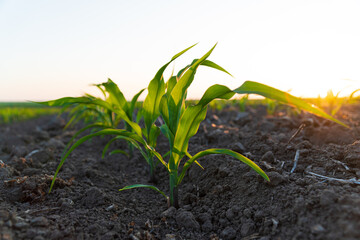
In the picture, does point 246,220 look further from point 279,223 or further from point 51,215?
point 51,215

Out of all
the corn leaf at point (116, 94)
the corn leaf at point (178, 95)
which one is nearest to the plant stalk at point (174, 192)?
the corn leaf at point (178, 95)

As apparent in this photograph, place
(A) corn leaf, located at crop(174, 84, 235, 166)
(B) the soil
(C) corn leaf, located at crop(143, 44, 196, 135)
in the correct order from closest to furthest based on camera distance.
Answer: (B) the soil
(A) corn leaf, located at crop(174, 84, 235, 166)
(C) corn leaf, located at crop(143, 44, 196, 135)

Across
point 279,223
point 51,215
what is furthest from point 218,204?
point 51,215

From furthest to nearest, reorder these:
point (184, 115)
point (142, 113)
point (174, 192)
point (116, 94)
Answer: point (116, 94)
point (142, 113)
point (174, 192)
point (184, 115)

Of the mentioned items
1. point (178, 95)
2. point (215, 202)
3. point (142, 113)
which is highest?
point (178, 95)

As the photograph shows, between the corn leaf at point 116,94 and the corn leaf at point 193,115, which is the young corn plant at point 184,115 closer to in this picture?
the corn leaf at point 193,115

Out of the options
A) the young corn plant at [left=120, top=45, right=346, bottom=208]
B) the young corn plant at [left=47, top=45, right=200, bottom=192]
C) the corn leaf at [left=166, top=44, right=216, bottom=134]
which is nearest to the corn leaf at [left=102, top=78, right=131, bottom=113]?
the young corn plant at [left=47, top=45, right=200, bottom=192]

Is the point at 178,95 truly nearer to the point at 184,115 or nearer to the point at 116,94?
the point at 184,115

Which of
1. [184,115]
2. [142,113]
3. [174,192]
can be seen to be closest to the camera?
[184,115]

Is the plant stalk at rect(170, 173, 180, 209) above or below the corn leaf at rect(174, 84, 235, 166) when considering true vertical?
below

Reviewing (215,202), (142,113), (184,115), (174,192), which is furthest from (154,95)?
(215,202)

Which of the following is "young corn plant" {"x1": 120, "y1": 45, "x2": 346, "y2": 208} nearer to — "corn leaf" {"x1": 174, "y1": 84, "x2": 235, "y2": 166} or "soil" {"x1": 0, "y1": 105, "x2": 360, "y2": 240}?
"corn leaf" {"x1": 174, "y1": 84, "x2": 235, "y2": 166}

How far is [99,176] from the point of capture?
2.12 metres

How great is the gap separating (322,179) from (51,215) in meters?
1.39
